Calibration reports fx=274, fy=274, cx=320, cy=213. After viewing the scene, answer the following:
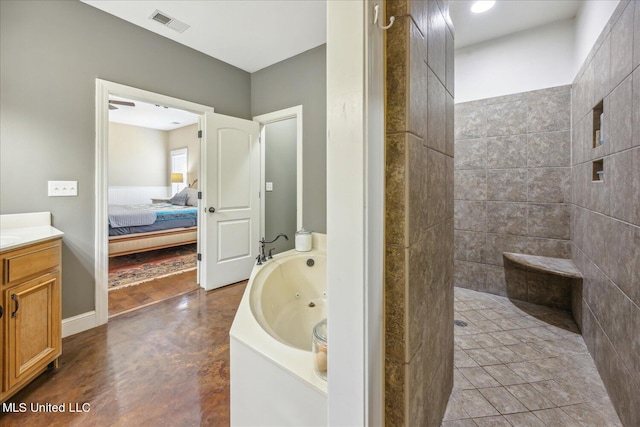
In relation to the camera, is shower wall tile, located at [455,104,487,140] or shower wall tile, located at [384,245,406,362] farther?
shower wall tile, located at [455,104,487,140]

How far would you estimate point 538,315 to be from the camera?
2.40m

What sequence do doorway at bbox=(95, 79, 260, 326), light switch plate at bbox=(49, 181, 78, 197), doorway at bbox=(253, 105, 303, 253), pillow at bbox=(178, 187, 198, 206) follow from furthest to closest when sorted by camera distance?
1. pillow at bbox=(178, 187, 198, 206)
2. doorway at bbox=(253, 105, 303, 253)
3. doorway at bbox=(95, 79, 260, 326)
4. light switch plate at bbox=(49, 181, 78, 197)

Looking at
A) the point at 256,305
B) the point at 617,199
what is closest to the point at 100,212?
the point at 256,305

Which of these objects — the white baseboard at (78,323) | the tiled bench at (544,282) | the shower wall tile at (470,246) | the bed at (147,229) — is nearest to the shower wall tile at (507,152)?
the shower wall tile at (470,246)

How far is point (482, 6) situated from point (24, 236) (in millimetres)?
3651

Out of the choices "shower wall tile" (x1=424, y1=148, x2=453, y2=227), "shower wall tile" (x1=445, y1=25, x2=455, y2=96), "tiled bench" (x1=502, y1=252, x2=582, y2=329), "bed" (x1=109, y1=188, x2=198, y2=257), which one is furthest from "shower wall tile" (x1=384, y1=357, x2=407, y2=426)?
"bed" (x1=109, y1=188, x2=198, y2=257)

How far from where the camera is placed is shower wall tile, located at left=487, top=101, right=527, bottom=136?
2613 millimetres

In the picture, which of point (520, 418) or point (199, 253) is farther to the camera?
point (199, 253)

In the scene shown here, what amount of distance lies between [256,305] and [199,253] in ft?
6.12

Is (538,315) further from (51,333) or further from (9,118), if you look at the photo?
(9,118)

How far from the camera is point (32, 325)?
1562 millimetres

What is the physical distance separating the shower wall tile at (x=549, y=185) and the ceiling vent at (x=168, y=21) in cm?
354

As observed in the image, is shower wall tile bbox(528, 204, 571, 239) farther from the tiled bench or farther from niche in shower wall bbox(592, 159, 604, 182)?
niche in shower wall bbox(592, 159, 604, 182)

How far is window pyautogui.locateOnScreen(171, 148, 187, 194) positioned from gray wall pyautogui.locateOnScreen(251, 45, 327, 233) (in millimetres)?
4566
